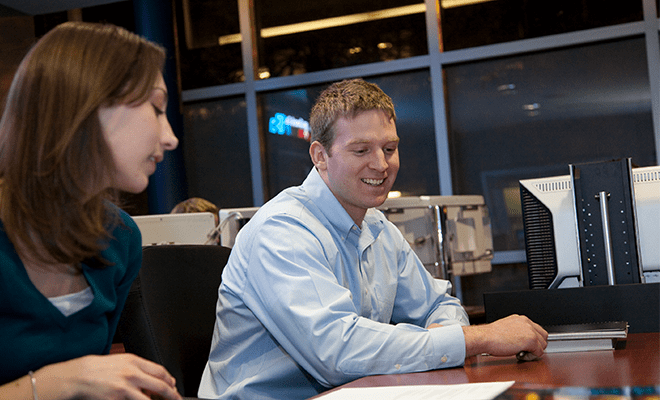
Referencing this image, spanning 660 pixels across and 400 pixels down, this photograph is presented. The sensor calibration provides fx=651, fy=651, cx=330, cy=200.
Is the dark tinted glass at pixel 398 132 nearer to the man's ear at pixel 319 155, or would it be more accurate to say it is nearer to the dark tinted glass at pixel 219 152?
the dark tinted glass at pixel 219 152

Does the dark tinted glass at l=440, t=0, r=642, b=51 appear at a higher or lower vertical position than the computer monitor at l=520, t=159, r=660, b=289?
higher

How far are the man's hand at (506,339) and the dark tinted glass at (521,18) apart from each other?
12.5 ft

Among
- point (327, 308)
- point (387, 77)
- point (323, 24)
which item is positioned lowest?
point (327, 308)

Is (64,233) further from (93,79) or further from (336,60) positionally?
(336,60)

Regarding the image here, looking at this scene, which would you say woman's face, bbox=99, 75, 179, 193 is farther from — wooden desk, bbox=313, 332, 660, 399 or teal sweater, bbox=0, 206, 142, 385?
wooden desk, bbox=313, 332, 660, 399

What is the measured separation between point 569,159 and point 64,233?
4236mm

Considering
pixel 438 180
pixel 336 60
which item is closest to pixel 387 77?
pixel 336 60

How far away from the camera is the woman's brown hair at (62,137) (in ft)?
2.76

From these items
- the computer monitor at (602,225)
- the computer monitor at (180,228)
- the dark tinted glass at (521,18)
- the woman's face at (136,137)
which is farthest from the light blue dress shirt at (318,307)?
the dark tinted glass at (521,18)

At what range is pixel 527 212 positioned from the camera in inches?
75.0

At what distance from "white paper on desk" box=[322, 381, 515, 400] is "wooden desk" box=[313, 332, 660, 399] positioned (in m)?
0.05

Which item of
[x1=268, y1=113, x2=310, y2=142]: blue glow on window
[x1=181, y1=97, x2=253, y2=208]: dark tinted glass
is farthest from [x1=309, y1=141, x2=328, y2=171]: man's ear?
[x1=181, y1=97, x2=253, y2=208]: dark tinted glass

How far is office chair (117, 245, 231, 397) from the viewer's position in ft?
4.50

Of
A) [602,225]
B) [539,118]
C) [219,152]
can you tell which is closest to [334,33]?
[219,152]
